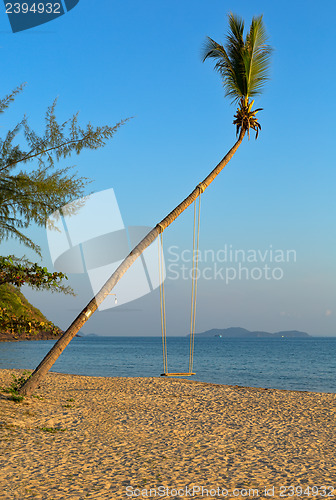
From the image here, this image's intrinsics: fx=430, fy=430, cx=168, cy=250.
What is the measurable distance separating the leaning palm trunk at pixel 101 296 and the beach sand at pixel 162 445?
0.57m

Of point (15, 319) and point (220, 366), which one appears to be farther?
point (220, 366)

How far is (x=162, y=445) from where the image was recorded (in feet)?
22.2

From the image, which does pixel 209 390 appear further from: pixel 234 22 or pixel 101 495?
pixel 234 22

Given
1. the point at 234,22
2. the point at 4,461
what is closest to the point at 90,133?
the point at 234,22

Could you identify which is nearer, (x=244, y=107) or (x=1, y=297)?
(x=1, y=297)

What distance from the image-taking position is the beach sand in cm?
495

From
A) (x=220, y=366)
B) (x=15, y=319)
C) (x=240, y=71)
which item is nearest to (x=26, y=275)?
(x=15, y=319)

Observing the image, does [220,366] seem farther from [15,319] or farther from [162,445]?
[162,445]

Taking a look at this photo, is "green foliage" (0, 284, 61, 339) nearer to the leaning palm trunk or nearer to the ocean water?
the leaning palm trunk

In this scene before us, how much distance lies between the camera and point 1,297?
9.66 metres

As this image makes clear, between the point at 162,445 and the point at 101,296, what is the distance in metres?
3.82

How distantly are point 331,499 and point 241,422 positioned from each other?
158 inches

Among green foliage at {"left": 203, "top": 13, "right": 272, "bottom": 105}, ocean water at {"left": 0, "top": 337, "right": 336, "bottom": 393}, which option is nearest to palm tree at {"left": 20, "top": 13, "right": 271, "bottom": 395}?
green foliage at {"left": 203, "top": 13, "right": 272, "bottom": 105}

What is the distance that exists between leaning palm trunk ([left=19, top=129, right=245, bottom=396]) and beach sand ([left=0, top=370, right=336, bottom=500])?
1.87 ft
